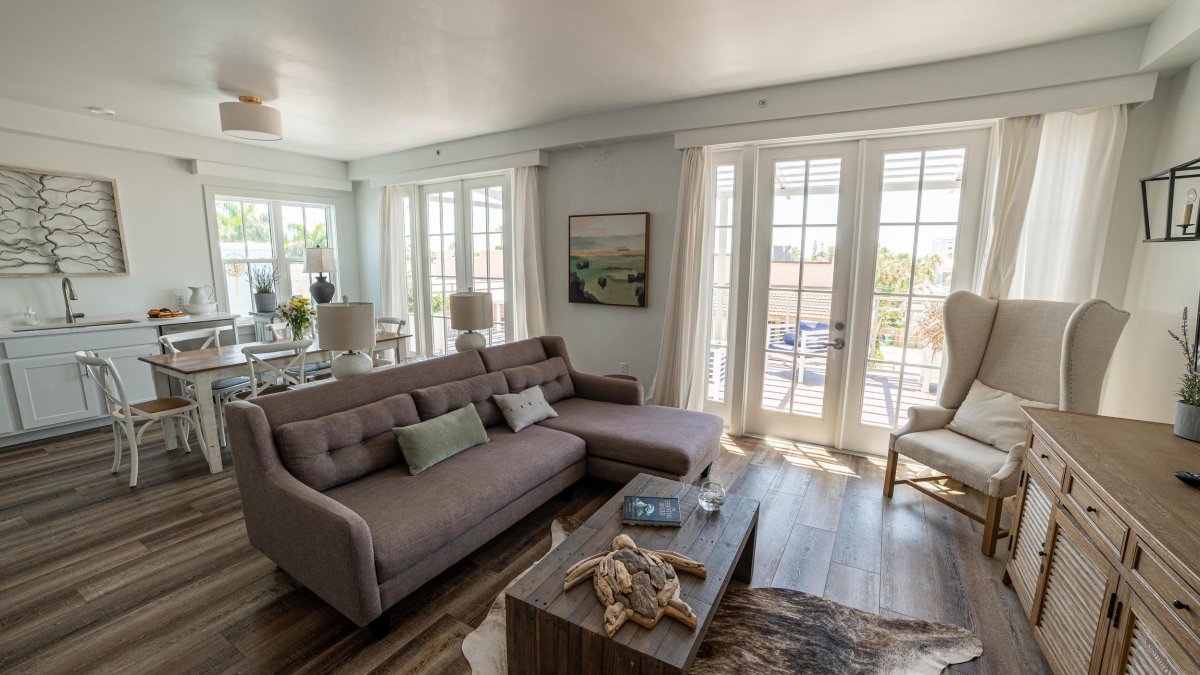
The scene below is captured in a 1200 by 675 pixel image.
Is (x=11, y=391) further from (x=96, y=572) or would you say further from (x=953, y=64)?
(x=953, y=64)

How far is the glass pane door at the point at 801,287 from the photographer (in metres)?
3.48

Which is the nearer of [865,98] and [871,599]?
[871,599]

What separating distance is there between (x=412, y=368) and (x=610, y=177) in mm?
2511

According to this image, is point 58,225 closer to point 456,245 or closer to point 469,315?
point 456,245

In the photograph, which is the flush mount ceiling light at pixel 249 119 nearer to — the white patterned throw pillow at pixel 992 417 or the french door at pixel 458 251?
the french door at pixel 458 251

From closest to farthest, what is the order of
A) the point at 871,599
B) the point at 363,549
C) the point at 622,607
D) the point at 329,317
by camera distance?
1. the point at 622,607
2. the point at 363,549
3. the point at 871,599
4. the point at 329,317

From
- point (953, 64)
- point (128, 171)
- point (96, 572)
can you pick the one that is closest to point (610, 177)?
point (953, 64)

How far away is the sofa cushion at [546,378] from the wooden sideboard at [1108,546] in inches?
104

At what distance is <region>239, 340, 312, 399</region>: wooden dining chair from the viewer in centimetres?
333

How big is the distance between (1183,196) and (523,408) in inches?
140

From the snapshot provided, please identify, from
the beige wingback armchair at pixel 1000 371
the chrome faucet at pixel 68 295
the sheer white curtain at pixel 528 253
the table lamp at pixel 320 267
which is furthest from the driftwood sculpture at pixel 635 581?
the chrome faucet at pixel 68 295

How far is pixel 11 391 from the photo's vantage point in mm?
3584

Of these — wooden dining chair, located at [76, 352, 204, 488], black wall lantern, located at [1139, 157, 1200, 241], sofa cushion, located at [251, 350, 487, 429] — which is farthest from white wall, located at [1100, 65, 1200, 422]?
wooden dining chair, located at [76, 352, 204, 488]

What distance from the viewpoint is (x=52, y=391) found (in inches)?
148
